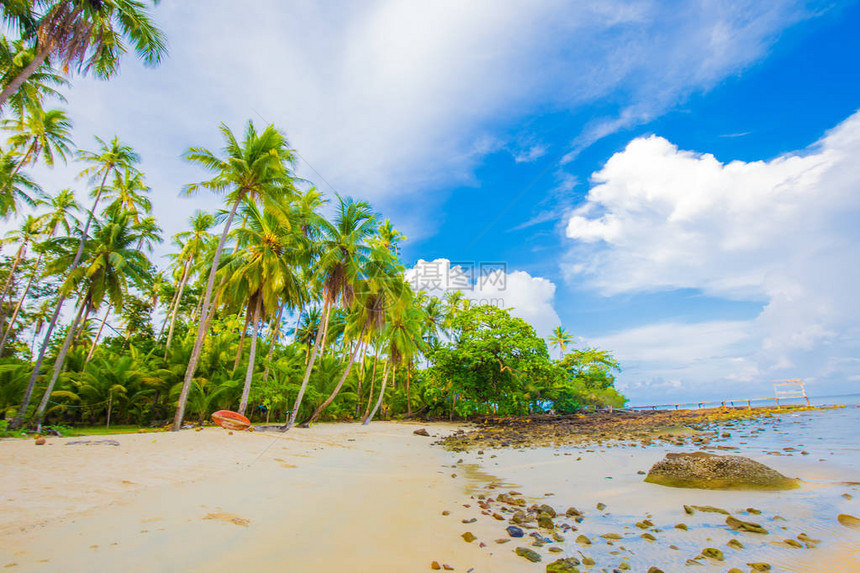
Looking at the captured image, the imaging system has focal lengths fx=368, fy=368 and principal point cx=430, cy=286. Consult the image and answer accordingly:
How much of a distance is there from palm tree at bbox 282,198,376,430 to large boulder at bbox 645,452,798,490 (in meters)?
13.3

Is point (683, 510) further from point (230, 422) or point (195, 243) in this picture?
point (195, 243)

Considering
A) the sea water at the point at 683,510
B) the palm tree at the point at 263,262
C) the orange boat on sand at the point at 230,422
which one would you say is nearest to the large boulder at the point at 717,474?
the sea water at the point at 683,510

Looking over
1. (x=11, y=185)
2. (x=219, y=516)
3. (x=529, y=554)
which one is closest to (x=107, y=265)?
(x=11, y=185)

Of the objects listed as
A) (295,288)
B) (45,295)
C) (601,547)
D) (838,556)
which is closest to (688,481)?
(838,556)

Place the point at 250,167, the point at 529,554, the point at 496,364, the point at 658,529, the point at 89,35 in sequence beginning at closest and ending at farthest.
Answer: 1. the point at 529,554
2. the point at 658,529
3. the point at 89,35
4. the point at 250,167
5. the point at 496,364

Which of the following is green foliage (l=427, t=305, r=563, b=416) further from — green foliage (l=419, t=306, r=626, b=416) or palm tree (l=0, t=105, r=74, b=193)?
palm tree (l=0, t=105, r=74, b=193)

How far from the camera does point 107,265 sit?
643 inches

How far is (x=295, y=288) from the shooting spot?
1878 cm

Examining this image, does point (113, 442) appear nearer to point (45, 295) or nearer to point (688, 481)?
point (688, 481)

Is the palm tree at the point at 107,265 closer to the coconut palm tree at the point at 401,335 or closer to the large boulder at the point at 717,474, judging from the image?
the coconut palm tree at the point at 401,335

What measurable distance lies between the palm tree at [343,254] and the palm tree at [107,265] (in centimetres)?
838

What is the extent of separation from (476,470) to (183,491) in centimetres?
534

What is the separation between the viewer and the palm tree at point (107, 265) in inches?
627

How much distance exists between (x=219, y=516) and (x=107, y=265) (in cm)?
1792
